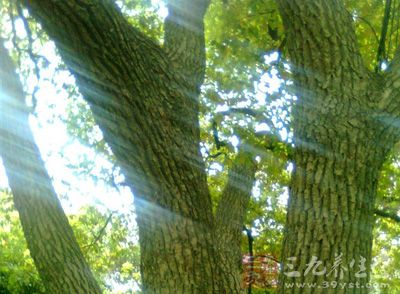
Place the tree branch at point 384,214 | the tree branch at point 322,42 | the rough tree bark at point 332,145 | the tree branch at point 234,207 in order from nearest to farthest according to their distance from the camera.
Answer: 1. the rough tree bark at point 332,145
2. the tree branch at point 322,42
3. the tree branch at point 234,207
4. the tree branch at point 384,214

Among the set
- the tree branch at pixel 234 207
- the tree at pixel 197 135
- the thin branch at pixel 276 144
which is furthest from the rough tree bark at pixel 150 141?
the tree branch at pixel 234 207

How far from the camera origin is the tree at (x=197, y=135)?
2777 millimetres

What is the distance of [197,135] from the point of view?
11.4 feet

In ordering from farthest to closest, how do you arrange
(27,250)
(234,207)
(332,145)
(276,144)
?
(27,250) → (234,207) → (276,144) → (332,145)

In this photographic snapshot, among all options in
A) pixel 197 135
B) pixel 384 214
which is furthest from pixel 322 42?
pixel 384 214

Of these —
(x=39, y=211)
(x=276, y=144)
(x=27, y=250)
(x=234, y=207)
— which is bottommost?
(x=27, y=250)

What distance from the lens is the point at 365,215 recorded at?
2799 millimetres

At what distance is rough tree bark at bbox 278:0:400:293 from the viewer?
8.90 ft

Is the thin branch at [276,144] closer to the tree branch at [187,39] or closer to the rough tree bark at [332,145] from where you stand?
the tree branch at [187,39]

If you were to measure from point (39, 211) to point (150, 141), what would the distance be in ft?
4.97

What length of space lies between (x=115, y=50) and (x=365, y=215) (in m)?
1.57

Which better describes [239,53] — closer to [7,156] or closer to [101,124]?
[7,156]

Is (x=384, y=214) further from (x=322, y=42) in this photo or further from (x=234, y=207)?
(x=322, y=42)

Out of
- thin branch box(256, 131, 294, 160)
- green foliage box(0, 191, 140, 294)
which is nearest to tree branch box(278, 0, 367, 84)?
thin branch box(256, 131, 294, 160)
